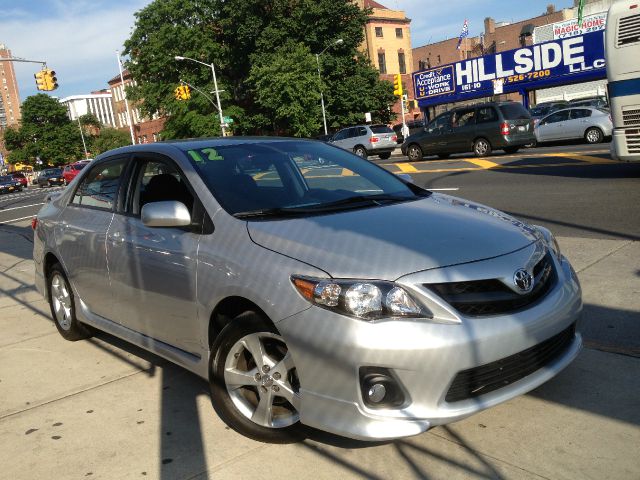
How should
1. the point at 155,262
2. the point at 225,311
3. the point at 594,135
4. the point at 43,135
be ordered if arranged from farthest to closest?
the point at 43,135, the point at 594,135, the point at 155,262, the point at 225,311

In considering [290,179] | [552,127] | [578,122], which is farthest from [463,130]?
[290,179]

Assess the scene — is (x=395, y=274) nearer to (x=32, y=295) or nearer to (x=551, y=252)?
(x=551, y=252)

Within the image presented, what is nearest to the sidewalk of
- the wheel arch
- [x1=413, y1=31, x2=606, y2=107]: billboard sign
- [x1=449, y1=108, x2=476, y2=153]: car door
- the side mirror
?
the wheel arch

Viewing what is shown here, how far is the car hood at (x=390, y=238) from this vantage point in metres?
2.80

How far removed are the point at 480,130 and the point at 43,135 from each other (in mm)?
82149

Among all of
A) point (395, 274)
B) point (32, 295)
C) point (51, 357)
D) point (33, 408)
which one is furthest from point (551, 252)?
point (32, 295)

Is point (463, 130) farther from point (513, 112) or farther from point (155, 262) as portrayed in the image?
point (155, 262)

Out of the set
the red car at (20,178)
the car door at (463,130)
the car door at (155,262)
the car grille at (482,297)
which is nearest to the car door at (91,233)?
the car door at (155,262)

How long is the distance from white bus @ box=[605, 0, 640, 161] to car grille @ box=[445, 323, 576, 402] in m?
8.56

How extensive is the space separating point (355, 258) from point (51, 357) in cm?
310

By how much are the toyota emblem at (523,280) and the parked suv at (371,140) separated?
24712mm

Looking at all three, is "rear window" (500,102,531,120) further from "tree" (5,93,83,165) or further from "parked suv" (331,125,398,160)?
"tree" (5,93,83,165)

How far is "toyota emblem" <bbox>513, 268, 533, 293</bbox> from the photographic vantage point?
113 inches

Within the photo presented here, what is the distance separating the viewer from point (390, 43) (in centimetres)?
7112
